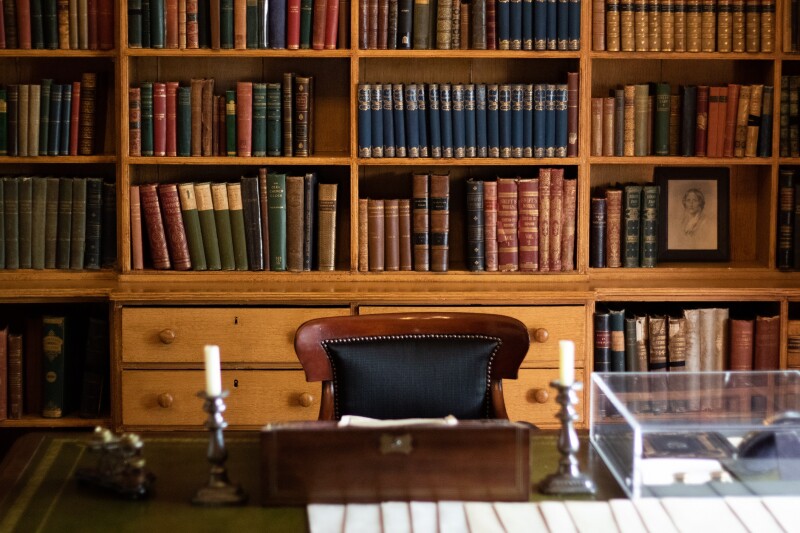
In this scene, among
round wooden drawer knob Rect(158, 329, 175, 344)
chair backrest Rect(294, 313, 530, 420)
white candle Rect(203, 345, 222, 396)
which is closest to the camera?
white candle Rect(203, 345, 222, 396)

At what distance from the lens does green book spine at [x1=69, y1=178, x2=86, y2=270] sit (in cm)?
383

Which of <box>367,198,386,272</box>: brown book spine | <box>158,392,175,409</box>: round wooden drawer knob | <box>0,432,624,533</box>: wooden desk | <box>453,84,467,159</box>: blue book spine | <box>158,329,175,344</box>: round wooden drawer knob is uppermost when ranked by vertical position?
<box>453,84,467,159</box>: blue book spine

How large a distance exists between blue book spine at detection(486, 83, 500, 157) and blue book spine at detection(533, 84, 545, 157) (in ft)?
0.42

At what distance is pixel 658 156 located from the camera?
386 centimetres

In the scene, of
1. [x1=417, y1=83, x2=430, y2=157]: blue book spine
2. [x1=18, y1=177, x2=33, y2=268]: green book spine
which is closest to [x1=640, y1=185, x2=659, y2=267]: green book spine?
[x1=417, y1=83, x2=430, y2=157]: blue book spine

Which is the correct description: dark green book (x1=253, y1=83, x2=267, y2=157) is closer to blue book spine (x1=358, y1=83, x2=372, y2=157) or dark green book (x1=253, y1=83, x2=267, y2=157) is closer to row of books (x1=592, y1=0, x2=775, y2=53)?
blue book spine (x1=358, y1=83, x2=372, y2=157)

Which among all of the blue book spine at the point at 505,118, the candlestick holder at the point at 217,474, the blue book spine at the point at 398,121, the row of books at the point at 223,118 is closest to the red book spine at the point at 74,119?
the row of books at the point at 223,118

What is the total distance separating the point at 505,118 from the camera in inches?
149

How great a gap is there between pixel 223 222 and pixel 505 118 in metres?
1.05

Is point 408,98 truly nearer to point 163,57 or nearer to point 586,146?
point 586,146

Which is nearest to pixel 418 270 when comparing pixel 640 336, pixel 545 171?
pixel 545 171

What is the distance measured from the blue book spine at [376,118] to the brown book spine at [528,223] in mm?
506

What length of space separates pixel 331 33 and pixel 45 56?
3.33ft

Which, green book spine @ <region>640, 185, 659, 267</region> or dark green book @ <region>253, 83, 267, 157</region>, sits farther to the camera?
green book spine @ <region>640, 185, 659, 267</region>
